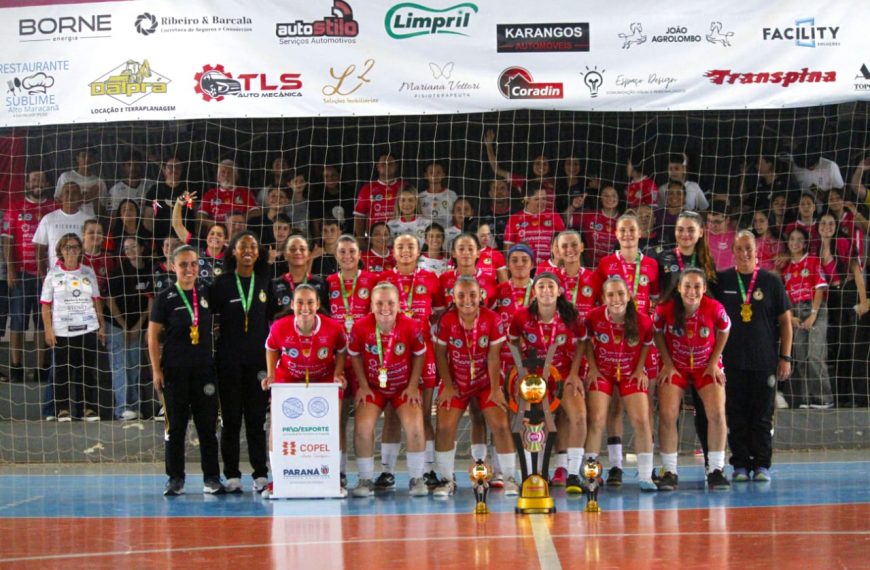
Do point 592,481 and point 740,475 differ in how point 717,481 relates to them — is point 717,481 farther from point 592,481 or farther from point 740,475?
point 592,481

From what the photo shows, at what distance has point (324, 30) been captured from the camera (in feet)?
36.7

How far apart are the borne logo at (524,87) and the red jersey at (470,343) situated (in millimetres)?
3043

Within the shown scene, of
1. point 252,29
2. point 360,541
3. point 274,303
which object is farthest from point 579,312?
point 252,29

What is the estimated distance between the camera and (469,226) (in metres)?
12.3

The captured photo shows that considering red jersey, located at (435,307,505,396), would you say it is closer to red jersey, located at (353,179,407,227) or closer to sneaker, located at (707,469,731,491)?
sneaker, located at (707,469,731,491)

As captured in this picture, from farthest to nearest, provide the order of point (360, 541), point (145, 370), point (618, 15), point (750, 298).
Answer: point (145, 370) → point (618, 15) → point (750, 298) → point (360, 541)

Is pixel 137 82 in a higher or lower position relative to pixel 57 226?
higher

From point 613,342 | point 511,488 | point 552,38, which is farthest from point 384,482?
point 552,38

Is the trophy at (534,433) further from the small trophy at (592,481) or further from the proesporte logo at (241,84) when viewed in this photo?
the proesporte logo at (241,84)

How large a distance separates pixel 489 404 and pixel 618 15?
4271mm

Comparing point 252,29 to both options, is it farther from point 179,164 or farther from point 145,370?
point 145,370

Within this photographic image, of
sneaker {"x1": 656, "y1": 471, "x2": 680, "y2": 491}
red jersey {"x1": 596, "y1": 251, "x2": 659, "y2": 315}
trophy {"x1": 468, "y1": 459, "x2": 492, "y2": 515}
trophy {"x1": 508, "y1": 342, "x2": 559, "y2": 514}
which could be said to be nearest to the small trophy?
trophy {"x1": 508, "y1": 342, "x2": 559, "y2": 514}

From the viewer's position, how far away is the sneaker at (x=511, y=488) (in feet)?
28.1

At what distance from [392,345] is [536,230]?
3225 mm
